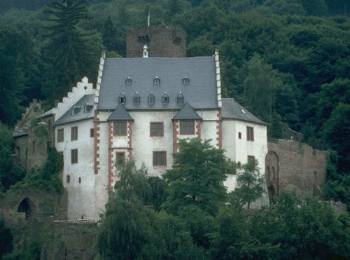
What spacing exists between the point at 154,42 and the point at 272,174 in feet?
47.1

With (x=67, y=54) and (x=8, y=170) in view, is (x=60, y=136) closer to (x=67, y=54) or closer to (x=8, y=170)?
(x=8, y=170)

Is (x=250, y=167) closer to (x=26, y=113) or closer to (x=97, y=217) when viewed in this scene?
(x=97, y=217)

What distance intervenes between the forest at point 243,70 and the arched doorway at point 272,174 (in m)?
3.69

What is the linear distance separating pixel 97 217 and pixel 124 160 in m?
3.82

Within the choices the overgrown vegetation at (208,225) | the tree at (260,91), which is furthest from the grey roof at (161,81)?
the tree at (260,91)

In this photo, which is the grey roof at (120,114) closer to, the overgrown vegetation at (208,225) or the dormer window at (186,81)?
the dormer window at (186,81)

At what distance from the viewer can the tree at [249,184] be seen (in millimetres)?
Result: 88000

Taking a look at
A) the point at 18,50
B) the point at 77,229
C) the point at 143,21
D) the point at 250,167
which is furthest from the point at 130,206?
the point at 143,21

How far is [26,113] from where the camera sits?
3996 inches

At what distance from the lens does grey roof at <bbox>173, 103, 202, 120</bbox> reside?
295 ft

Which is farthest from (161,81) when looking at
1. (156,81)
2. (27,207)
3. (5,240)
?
(5,240)

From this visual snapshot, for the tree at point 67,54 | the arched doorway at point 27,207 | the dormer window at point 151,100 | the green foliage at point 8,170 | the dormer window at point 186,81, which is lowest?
the arched doorway at point 27,207

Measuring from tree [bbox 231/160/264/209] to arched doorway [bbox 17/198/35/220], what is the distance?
12.5 meters

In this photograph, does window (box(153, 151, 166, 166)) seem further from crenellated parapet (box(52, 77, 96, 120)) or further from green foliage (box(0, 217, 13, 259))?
green foliage (box(0, 217, 13, 259))
